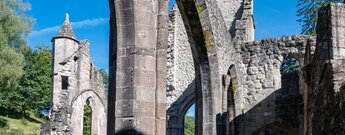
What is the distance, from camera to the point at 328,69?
8.87 metres

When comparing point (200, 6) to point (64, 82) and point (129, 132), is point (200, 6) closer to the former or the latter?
point (129, 132)

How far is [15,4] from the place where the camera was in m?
Answer: 27.4

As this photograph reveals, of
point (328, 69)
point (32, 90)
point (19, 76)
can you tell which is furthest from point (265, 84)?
point (32, 90)

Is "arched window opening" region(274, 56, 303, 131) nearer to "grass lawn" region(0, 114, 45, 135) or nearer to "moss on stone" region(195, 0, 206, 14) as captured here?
"moss on stone" region(195, 0, 206, 14)

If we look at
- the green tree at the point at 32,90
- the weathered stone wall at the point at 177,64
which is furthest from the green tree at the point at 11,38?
the green tree at the point at 32,90

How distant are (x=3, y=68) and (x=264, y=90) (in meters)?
14.3

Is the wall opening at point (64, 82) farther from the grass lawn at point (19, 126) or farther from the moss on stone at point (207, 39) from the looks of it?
the moss on stone at point (207, 39)

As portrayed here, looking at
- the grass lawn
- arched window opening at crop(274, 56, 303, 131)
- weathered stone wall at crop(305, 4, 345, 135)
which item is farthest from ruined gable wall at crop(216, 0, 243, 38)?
the grass lawn

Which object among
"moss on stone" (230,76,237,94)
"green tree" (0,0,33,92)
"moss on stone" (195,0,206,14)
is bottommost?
"moss on stone" (230,76,237,94)

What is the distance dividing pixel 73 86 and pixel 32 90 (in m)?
19.2

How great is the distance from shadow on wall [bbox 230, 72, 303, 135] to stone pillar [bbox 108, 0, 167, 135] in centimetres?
950

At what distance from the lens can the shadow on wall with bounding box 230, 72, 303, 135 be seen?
16.0 m

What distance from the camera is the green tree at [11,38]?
25875 millimetres

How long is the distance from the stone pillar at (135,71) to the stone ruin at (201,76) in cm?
1
